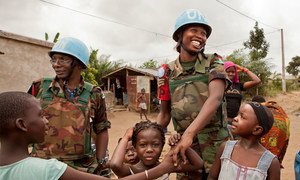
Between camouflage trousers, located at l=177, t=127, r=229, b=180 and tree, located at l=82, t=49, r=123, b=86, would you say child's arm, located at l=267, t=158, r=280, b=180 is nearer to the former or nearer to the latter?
camouflage trousers, located at l=177, t=127, r=229, b=180

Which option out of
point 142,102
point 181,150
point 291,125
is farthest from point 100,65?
point 181,150

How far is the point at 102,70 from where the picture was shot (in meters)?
25.0

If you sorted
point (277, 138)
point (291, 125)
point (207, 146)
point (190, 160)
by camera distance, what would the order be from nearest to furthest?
point (190, 160) → point (207, 146) → point (277, 138) → point (291, 125)

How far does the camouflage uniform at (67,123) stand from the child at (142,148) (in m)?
0.43

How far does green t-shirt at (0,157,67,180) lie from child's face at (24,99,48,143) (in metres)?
0.14

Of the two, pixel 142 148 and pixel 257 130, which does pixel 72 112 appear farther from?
pixel 257 130

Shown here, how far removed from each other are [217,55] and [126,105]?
19.1 meters

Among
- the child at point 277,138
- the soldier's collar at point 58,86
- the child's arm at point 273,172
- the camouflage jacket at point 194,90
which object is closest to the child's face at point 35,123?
the soldier's collar at point 58,86

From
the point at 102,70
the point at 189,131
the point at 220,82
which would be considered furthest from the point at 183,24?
the point at 102,70

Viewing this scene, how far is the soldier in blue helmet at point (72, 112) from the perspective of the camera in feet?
7.59

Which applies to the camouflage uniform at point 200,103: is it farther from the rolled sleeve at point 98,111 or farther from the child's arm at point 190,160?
the rolled sleeve at point 98,111

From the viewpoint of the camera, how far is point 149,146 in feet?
6.93

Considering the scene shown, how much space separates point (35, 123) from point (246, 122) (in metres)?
1.38

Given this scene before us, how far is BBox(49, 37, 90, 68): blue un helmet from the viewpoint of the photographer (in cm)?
246
